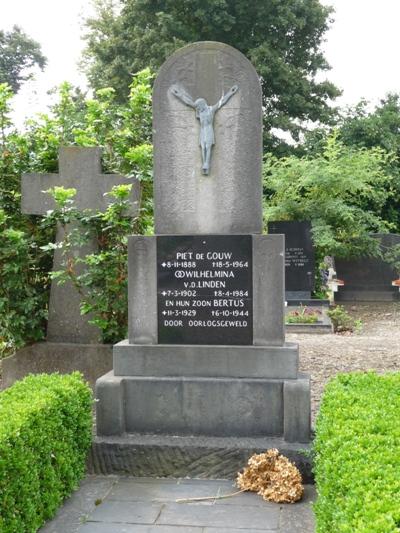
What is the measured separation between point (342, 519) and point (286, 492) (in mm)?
1613

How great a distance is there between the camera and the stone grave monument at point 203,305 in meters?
4.77

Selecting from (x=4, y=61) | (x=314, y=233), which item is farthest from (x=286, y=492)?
(x=4, y=61)

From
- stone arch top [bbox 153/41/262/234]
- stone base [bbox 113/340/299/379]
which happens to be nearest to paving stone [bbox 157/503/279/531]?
stone base [bbox 113/340/299/379]

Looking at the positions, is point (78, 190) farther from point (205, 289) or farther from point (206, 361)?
point (206, 361)

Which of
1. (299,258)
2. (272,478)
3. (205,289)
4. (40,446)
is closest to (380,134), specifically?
(299,258)

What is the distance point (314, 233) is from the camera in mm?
17484

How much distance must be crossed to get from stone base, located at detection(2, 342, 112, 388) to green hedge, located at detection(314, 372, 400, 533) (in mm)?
2758

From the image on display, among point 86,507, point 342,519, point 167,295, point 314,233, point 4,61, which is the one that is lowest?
point 86,507

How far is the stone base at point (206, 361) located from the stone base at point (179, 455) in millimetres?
498

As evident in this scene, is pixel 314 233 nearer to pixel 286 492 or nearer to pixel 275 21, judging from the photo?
pixel 275 21

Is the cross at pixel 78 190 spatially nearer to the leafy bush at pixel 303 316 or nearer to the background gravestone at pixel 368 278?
the leafy bush at pixel 303 316

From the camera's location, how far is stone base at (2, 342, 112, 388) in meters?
6.39

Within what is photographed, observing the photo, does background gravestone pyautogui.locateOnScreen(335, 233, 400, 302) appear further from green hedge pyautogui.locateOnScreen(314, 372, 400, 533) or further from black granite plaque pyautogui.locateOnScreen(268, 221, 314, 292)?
green hedge pyautogui.locateOnScreen(314, 372, 400, 533)

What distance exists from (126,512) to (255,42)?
22.7m
